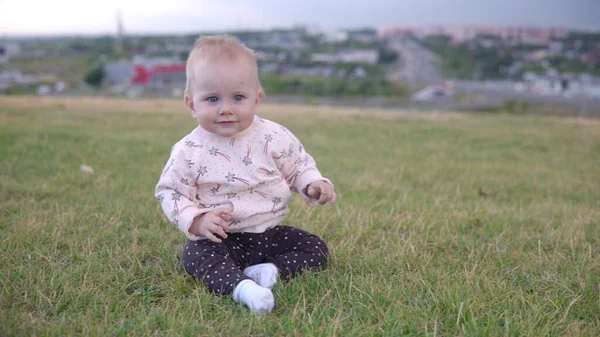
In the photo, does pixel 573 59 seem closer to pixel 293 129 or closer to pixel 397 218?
pixel 293 129

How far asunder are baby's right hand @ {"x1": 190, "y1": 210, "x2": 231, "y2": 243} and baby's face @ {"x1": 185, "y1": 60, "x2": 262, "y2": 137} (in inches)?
13.0

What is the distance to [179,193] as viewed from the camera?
6.51 ft

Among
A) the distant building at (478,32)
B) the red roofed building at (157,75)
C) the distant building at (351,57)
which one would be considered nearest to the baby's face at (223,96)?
the distant building at (478,32)

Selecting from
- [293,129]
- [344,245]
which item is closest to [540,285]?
[344,245]

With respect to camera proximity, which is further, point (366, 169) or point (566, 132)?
point (566, 132)

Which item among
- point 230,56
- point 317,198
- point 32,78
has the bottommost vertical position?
point 32,78

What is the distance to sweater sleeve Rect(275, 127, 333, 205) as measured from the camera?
216 centimetres

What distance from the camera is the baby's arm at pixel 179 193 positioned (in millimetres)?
1912

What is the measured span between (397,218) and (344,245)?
0.58 meters

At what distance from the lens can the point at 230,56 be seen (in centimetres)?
193

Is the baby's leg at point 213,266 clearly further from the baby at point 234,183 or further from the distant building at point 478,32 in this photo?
the distant building at point 478,32

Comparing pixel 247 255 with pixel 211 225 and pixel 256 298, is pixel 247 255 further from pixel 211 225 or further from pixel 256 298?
pixel 256 298

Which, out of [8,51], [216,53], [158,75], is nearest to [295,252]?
[216,53]

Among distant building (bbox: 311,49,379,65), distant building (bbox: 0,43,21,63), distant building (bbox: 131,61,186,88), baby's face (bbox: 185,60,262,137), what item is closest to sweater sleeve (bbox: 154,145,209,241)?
baby's face (bbox: 185,60,262,137)
